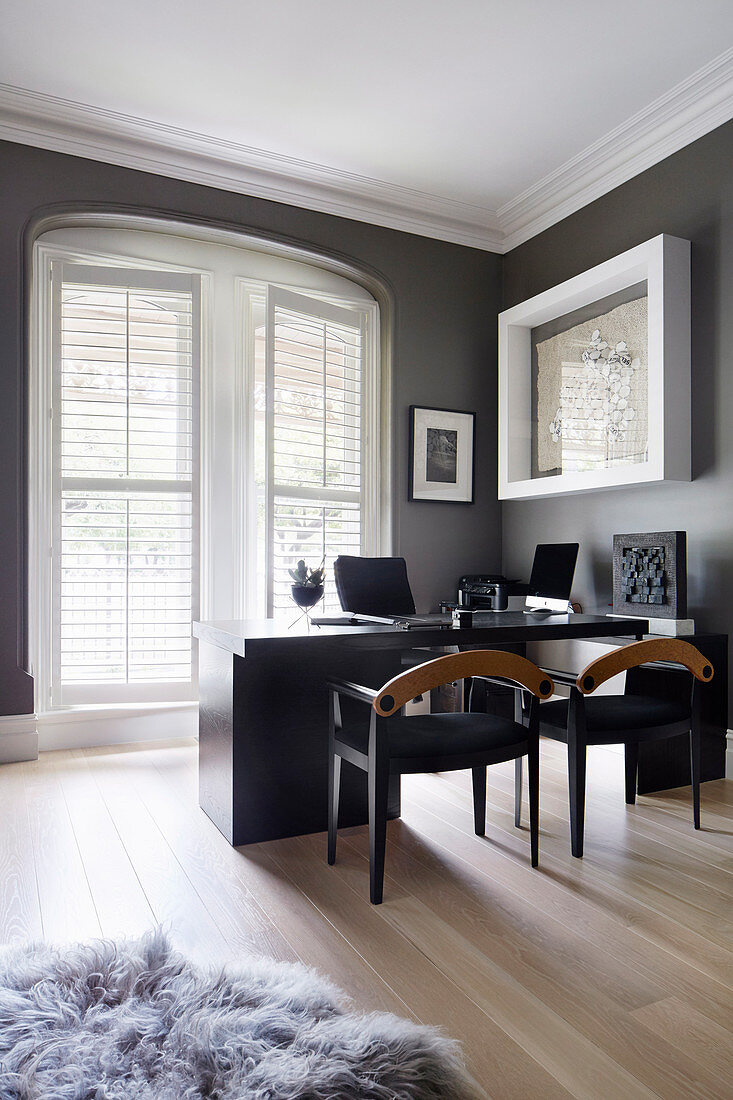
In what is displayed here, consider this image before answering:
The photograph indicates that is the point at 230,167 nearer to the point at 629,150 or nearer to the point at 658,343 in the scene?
the point at 629,150

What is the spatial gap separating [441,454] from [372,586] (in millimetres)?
1311

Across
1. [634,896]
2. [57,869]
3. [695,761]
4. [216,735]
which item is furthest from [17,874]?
[695,761]

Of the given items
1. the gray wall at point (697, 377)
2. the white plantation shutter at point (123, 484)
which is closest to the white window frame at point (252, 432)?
the white plantation shutter at point (123, 484)

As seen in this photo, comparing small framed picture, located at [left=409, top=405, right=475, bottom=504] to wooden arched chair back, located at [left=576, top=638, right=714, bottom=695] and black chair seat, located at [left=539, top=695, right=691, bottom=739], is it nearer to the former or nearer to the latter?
black chair seat, located at [left=539, top=695, right=691, bottom=739]

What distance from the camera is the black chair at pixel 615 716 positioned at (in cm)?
226

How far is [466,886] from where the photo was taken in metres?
2.12

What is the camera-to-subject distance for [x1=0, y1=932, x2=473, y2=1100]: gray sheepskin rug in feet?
4.14

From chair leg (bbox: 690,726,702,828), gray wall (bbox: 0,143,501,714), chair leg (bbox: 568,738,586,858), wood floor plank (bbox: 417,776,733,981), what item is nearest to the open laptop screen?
gray wall (bbox: 0,143,501,714)

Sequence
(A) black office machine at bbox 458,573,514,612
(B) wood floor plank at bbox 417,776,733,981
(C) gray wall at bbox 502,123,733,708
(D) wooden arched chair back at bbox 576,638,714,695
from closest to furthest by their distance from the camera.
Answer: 1. (B) wood floor plank at bbox 417,776,733,981
2. (D) wooden arched chair back at bbox 576,638,714,695
3. (C) gray wall at bbox 502,123,733,708
4. (A) black office machine at bbox 458,573,514,612

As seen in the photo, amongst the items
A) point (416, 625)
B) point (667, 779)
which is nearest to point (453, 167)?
point (416, 625)

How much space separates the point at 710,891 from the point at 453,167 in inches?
146

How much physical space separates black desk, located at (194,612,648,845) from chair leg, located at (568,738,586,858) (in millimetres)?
421

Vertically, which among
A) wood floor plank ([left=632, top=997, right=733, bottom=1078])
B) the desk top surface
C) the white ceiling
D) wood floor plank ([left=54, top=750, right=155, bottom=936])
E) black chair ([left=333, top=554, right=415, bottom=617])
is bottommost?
wood floor plank ([left=54, top=750, right=155, bottom=936])

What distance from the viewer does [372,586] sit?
370 centimetres
